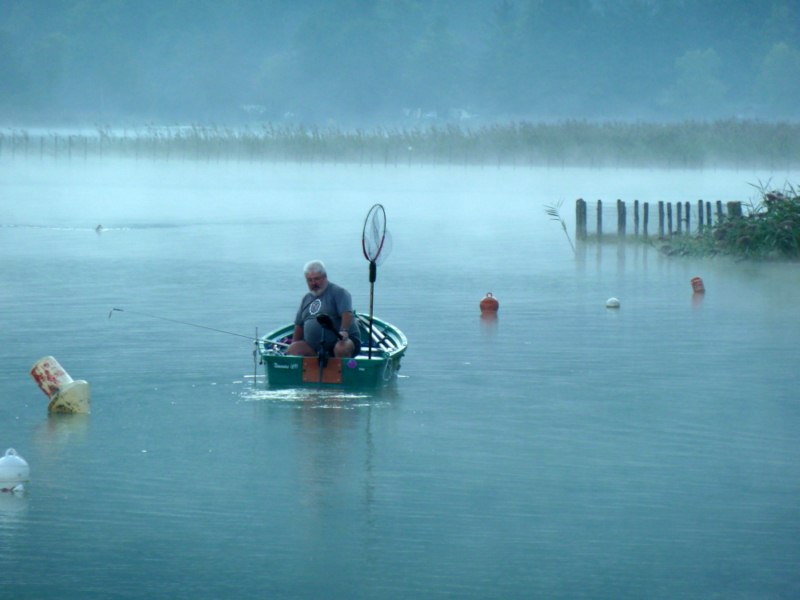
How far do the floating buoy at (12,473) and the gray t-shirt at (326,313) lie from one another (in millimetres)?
4602

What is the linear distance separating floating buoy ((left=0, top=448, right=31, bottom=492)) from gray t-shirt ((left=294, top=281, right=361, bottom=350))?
460cm

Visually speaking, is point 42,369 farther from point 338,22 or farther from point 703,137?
point 338,22

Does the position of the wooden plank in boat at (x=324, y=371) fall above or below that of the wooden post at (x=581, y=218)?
below

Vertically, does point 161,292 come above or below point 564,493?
above

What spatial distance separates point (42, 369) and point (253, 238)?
23593mm

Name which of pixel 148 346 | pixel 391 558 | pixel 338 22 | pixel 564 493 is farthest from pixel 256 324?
pixel 338 22

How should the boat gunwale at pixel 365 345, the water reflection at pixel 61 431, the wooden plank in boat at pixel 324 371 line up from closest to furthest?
the water reflection at pixel 61 431 → the wooden plank in boat at pixel 324 371 → the boat gunwale at pixel 365 345

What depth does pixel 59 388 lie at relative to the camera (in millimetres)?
14773

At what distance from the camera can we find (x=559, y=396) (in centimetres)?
1597

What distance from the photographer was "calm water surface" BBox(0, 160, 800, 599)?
9953 millimetres

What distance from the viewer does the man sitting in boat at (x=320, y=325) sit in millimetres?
15797

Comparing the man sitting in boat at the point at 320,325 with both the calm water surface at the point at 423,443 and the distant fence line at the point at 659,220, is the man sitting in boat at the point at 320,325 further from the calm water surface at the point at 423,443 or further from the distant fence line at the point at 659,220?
the distant fence line at the point at 659,220

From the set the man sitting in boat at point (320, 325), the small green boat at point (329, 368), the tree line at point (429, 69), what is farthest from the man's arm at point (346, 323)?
the tree line at point (429, 69)

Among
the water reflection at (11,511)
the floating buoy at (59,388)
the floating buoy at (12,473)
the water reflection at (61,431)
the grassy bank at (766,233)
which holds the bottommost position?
the water reflection at (11,511)
